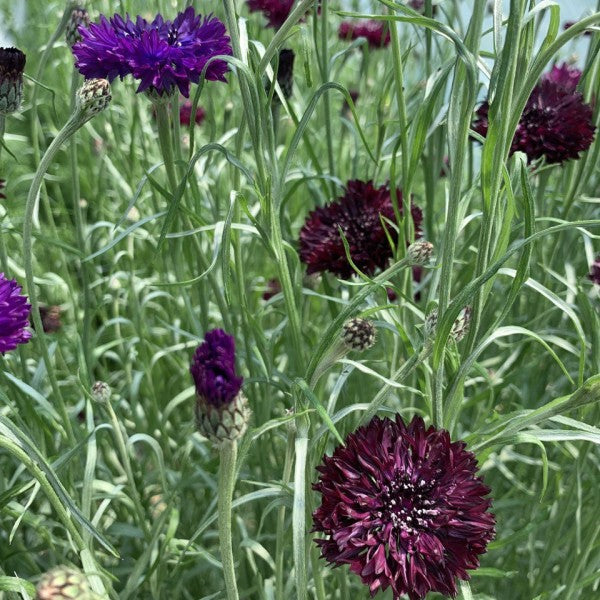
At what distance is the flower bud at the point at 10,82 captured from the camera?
2.24ft

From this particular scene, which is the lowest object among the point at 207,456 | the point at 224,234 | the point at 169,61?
the point at 207,456

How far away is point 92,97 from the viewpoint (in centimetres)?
61

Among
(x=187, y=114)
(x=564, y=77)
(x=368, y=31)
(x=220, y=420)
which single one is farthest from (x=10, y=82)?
(x=368, y=31)

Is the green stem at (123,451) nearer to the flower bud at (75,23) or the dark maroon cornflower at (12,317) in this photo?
the dark maroon cornflower at (12,317)

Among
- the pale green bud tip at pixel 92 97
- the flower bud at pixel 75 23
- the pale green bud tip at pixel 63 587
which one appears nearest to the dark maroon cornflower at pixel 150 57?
the pale green bud tip at pixel 92 97

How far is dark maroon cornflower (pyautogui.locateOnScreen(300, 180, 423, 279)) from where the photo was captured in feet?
2.59

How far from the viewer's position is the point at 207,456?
956mm

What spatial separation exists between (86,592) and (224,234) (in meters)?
0.26

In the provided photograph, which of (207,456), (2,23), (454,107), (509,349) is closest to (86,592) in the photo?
(454,107)

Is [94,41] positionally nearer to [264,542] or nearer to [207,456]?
[207,456]

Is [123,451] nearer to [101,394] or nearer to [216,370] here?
[101,394]

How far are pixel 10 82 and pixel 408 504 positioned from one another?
0.46m

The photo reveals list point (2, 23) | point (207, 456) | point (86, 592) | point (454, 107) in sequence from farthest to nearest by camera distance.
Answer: point (2, 23) < point (207, 456) < point (454, 107) < point (86, 592)

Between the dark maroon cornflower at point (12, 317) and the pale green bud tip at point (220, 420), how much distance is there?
171 mm
